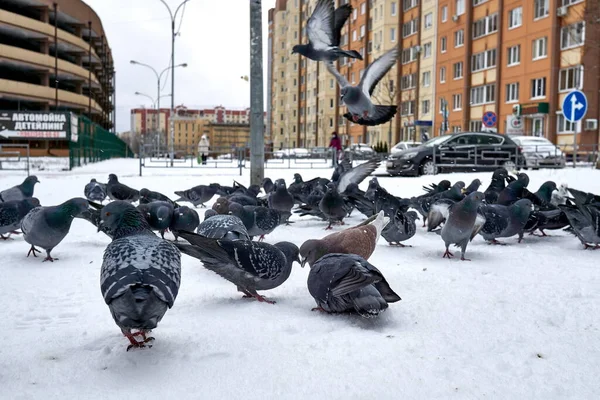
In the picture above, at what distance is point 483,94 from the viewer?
40.8 metres

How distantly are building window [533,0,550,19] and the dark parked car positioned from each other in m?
18.5

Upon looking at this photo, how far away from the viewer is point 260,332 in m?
3.77

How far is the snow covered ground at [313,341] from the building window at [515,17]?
35.4 metres

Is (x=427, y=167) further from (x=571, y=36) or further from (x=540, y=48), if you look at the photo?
(x=540, y=48)

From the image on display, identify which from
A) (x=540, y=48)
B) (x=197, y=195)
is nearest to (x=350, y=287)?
(x=197, y=195)

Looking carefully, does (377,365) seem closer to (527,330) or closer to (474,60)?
(527,330)

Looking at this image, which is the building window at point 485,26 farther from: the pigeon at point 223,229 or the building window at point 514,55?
the pigeon at point 223,229

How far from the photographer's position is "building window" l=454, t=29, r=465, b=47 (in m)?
42.8

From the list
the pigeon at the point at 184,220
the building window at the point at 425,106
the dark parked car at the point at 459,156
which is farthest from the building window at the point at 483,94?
the pigeon at the point at 184,220

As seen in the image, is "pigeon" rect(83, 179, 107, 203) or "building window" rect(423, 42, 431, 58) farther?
"building window" rect(423, 42, 431, 58)

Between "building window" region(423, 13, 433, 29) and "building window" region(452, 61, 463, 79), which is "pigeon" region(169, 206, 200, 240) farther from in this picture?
"building window" region(423, 13, 433, 29)

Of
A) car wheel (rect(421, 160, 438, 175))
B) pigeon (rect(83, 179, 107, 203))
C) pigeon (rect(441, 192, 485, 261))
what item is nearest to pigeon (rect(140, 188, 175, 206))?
pigeon (rect(83, 179, 107, 203))

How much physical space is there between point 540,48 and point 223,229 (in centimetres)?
3493

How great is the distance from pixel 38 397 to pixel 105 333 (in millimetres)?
907
